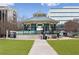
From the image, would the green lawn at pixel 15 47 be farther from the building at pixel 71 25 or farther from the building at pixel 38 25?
the building at pixel 71 25

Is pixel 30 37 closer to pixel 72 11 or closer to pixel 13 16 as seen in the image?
pixel 13 16

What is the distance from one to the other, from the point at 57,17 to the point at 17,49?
74.2 inches

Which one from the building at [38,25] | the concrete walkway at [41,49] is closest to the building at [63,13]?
the building at [38,25]

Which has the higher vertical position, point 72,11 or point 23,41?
point 72,11

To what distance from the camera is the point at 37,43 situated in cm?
1165

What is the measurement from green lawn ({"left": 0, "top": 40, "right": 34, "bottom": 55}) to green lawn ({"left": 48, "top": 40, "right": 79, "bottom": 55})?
0.96 metres

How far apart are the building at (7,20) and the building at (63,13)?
1.33 metres

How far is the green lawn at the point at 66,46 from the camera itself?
10.2m

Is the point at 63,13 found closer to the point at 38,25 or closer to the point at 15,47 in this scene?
the point at 38,25

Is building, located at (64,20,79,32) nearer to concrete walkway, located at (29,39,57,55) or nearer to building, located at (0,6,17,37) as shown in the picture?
concrete walkway, located at (29,39,57,55)

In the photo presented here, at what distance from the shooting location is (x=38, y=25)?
11.7 metres

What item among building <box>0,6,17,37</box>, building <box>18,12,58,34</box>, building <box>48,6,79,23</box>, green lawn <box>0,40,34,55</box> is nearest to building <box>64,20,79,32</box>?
building <box>48,6,79,23</box>

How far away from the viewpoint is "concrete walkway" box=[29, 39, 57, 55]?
32.8 feet
